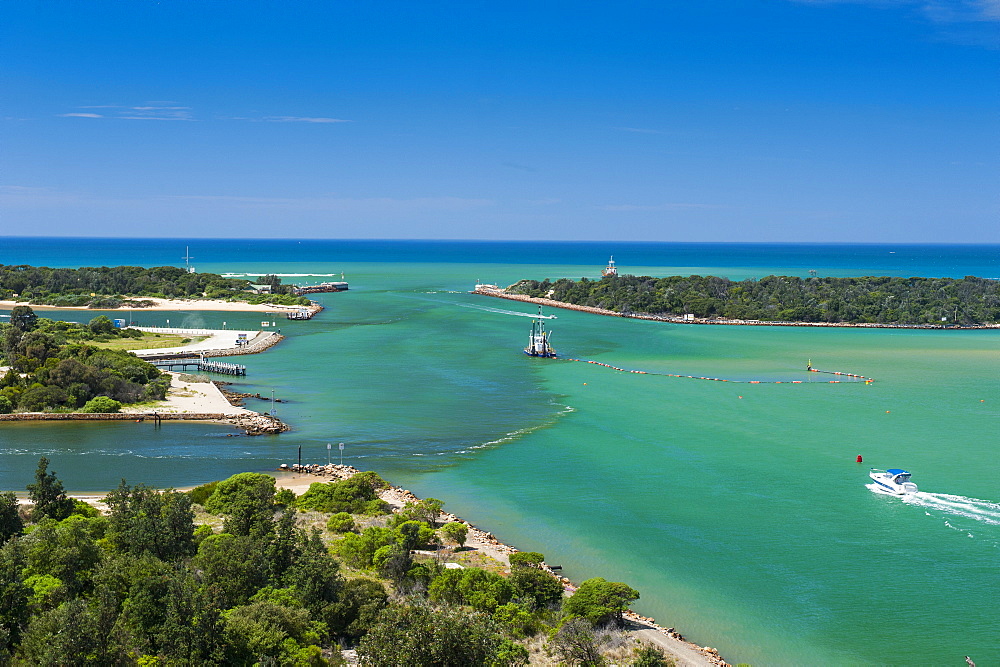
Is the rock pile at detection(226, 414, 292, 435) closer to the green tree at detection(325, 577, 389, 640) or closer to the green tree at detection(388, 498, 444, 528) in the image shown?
the green tree at detection(388, 498, 444, 528)

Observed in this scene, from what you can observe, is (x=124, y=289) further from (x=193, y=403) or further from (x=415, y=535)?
(x=415, y=535)

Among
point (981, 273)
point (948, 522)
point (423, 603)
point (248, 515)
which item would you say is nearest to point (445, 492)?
point (248, 515)

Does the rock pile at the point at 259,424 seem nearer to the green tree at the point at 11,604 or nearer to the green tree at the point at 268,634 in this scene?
the green tree at the point at 11,604

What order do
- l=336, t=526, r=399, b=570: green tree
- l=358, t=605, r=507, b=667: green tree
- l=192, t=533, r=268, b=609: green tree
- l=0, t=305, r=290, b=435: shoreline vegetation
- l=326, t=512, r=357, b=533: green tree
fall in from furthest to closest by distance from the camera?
l=0, t=305, r=290, b=435: shoreline vegetation → l=326, t=512, r=357, b=533: green tree → l=336, t=526, r=399, b=570: green tree → l=192, t=533, r=268, b=609: green tree → l=358, t=605, r=507, b=667: green tree

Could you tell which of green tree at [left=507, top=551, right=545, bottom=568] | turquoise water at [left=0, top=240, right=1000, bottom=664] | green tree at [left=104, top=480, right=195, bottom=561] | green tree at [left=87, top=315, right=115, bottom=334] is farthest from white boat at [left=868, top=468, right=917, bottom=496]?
green tree at [left=87, top=315, right=115, bottom=334]

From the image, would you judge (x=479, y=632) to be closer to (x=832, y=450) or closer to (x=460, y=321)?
(x=832, y=450)

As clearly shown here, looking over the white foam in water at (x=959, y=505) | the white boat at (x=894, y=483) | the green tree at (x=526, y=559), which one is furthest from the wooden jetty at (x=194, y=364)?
the white foam in water at (x=959, y=505)
